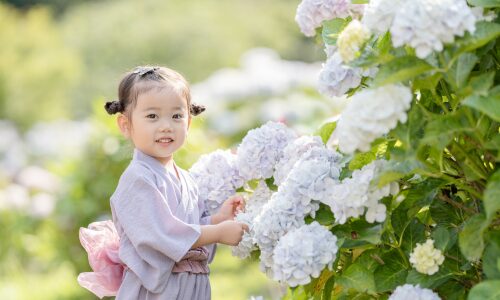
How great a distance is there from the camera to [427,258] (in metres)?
2.10

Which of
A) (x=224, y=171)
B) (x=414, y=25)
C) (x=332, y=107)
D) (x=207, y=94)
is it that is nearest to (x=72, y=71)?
(x=207, y=94)

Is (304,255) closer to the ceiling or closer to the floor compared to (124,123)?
closer to the floor

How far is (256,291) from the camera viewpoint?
7.11 metres

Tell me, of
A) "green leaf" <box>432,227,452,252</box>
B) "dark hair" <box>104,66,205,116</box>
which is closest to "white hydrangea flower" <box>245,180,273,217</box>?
"dark hair" <box>104,66,205,116</box>

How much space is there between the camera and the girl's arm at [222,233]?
2.67 m

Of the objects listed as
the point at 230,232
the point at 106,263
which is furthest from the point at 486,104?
the point at 106,263

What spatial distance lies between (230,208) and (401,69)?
1.17 metres

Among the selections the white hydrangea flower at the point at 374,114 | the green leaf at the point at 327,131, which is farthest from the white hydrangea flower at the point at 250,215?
the white hydrangea flower at the point at 374,114

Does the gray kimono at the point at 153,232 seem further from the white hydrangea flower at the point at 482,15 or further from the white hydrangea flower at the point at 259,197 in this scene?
the white hydrangea flower at the point at 482,15

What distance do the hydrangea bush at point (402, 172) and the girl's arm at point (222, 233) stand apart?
4 centimetres

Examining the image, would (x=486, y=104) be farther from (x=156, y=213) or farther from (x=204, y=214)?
(x=204, y=214)

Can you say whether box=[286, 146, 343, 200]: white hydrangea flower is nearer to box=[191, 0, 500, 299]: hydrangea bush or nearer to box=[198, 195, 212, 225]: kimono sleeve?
box=[191, 0, 500, 299]: hydrangea bush

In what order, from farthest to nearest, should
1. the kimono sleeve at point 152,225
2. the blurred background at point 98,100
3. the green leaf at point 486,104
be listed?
the blurred background at point 98,100, the kimono sleeve at point 152,225, the green leaf at point 486,104

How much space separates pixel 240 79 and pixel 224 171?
896 centimetres
